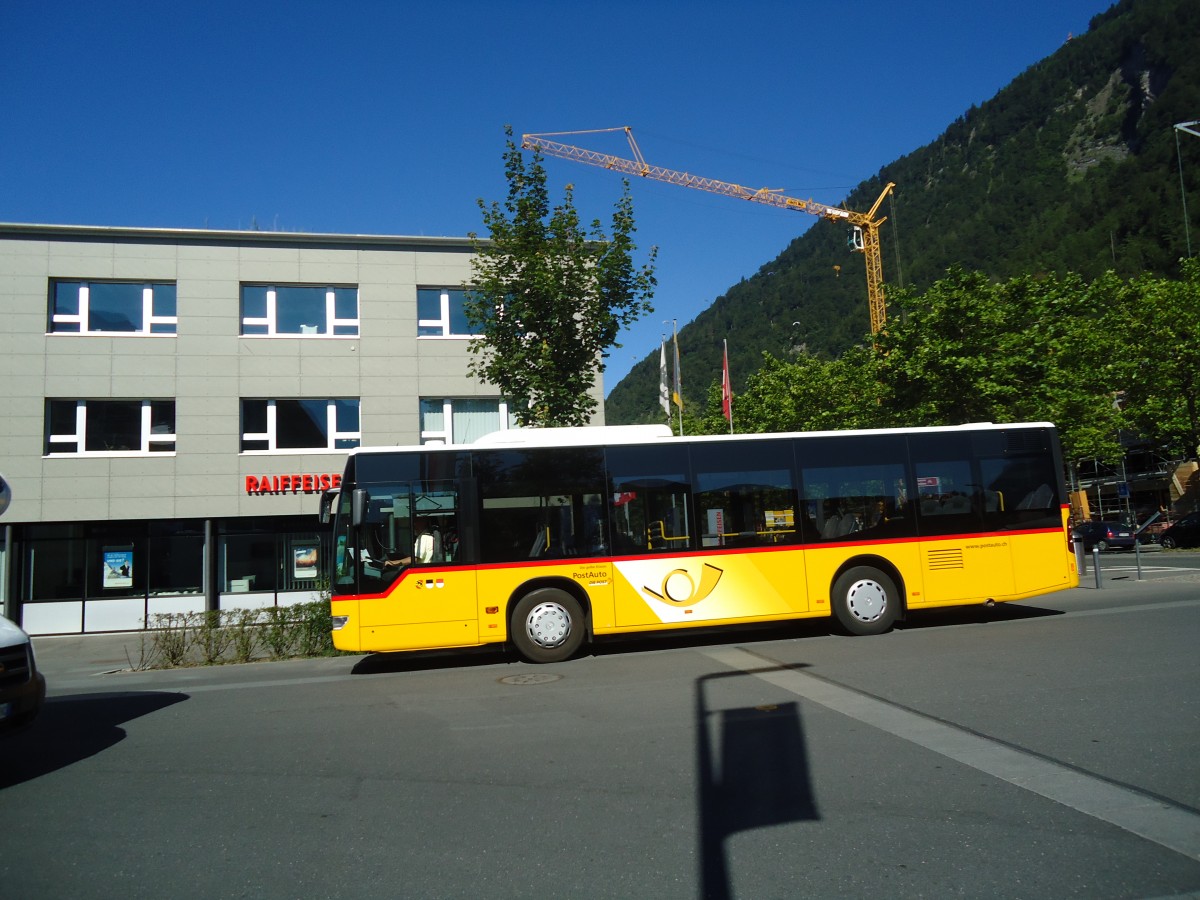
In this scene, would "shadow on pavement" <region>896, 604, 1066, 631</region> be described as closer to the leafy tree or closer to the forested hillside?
the leafy tree

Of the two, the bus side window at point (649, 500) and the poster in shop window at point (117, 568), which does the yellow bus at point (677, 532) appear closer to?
the bus side window at point (649, 500)

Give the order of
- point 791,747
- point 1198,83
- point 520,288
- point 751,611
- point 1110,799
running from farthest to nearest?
point 1198,83 → point 520,288 → point 751,611 → point 791,747 → point 1110,799

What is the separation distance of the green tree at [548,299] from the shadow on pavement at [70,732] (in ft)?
28.3

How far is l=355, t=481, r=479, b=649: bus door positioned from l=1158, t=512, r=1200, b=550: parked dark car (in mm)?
35021

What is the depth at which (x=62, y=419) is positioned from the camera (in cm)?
2378

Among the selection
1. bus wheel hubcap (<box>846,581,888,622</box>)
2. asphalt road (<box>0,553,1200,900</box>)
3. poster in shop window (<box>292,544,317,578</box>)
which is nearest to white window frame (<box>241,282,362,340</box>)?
poster in shop window (<box>292,544,317,578</box>)

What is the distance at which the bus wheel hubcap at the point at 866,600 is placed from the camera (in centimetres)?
1290

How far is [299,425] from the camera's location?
24.7 metres

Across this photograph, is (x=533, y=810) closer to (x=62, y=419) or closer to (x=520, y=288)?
(x=520, y=288)

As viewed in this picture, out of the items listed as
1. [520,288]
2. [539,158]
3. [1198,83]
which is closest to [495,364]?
[520,288]

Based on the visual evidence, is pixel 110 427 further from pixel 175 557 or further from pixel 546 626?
pixel 546 626

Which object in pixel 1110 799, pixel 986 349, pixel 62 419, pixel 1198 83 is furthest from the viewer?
pixel 1198 83

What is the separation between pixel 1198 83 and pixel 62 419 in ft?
470

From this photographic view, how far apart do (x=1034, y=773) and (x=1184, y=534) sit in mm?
37022
